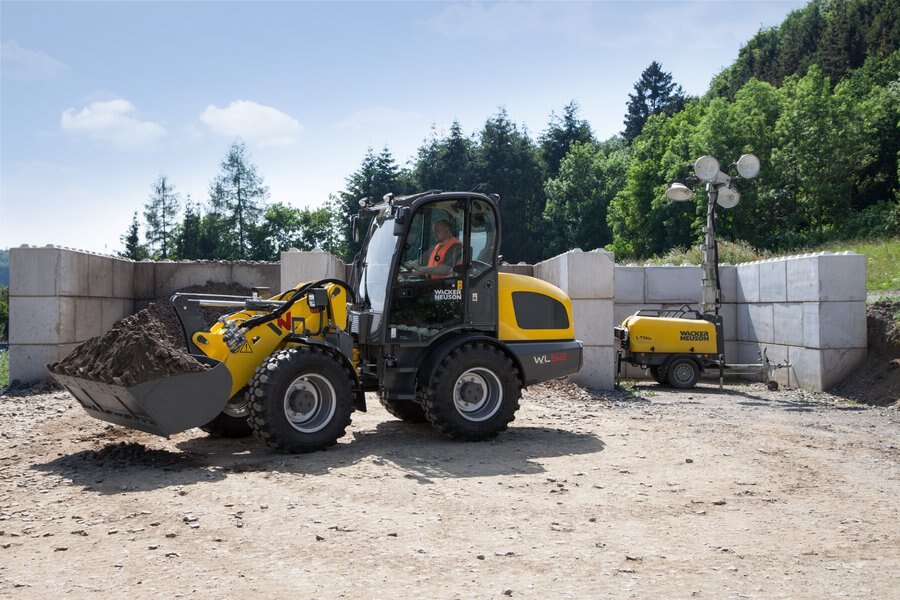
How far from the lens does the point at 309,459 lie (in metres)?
→ 7.36

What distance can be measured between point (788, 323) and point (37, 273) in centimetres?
1250

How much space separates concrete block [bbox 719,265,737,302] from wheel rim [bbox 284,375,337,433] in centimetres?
1113

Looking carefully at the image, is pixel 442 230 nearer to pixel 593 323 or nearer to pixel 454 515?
pixel 454 515

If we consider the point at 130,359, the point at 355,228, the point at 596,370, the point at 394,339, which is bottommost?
the point at 596,370

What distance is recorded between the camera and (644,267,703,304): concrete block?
16297mm

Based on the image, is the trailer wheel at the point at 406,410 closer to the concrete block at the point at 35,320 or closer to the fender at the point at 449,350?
the fender at the point at 449,350

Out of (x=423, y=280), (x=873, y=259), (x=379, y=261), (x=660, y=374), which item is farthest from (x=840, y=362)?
(x=873, y=259)

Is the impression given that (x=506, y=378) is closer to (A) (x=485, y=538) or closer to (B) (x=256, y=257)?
(A) (x=485, y=538)

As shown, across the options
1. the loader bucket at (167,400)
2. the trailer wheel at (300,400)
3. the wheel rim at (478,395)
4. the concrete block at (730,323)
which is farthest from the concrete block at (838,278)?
the loader bucket at (167,400)

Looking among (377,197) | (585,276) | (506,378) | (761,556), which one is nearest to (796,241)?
(377,197)

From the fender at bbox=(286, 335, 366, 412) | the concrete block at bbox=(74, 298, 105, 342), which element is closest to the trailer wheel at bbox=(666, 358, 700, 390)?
the fender at bbox=(286, 335, 366, 412)

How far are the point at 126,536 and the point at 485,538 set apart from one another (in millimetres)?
2296

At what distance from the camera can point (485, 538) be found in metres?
5.16

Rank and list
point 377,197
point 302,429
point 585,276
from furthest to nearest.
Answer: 1. point 377,197
2. point 585,276
3. point 302,429
